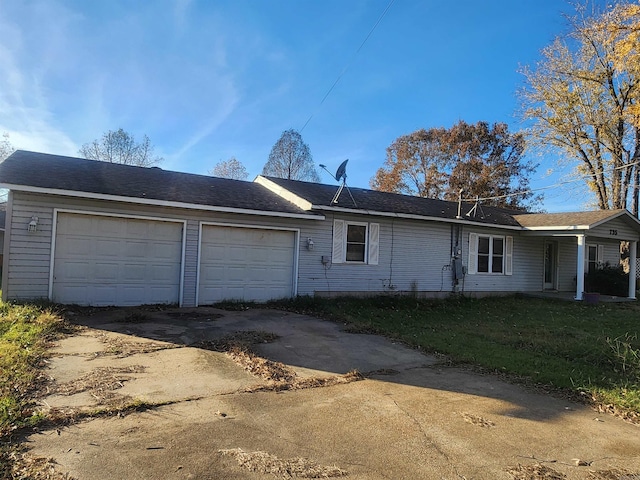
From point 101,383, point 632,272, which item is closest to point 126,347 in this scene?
point 101,383

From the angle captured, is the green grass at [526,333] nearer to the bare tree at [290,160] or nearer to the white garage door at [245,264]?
the white garage door at [245,264]

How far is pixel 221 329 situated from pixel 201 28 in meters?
7.80

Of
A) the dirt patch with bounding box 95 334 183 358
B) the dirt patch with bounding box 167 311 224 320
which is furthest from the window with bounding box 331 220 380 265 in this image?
the dirt patch with bounding box 95 334 183 358

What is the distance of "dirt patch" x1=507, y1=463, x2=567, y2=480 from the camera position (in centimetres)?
289

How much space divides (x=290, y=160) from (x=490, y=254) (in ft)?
64.0

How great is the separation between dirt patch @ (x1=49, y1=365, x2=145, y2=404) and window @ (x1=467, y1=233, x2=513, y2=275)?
41.8ft

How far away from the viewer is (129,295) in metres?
9.55

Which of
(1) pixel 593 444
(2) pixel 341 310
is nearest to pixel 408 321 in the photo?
(2) pixel 341 310

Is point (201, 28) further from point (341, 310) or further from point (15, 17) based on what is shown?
point (341, 310)

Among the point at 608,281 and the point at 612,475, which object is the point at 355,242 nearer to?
the point at 612,475

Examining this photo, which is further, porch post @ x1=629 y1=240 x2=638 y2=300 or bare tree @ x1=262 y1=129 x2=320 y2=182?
bare tree @ x1=262 y1=129 x2=320 y2=182

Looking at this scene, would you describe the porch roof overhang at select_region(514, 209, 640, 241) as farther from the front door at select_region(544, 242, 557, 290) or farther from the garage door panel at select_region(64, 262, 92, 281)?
the garage door panel at select_region(64, 262, 92, 281)

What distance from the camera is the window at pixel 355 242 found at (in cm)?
1231

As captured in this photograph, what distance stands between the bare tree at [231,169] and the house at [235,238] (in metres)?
22.6
